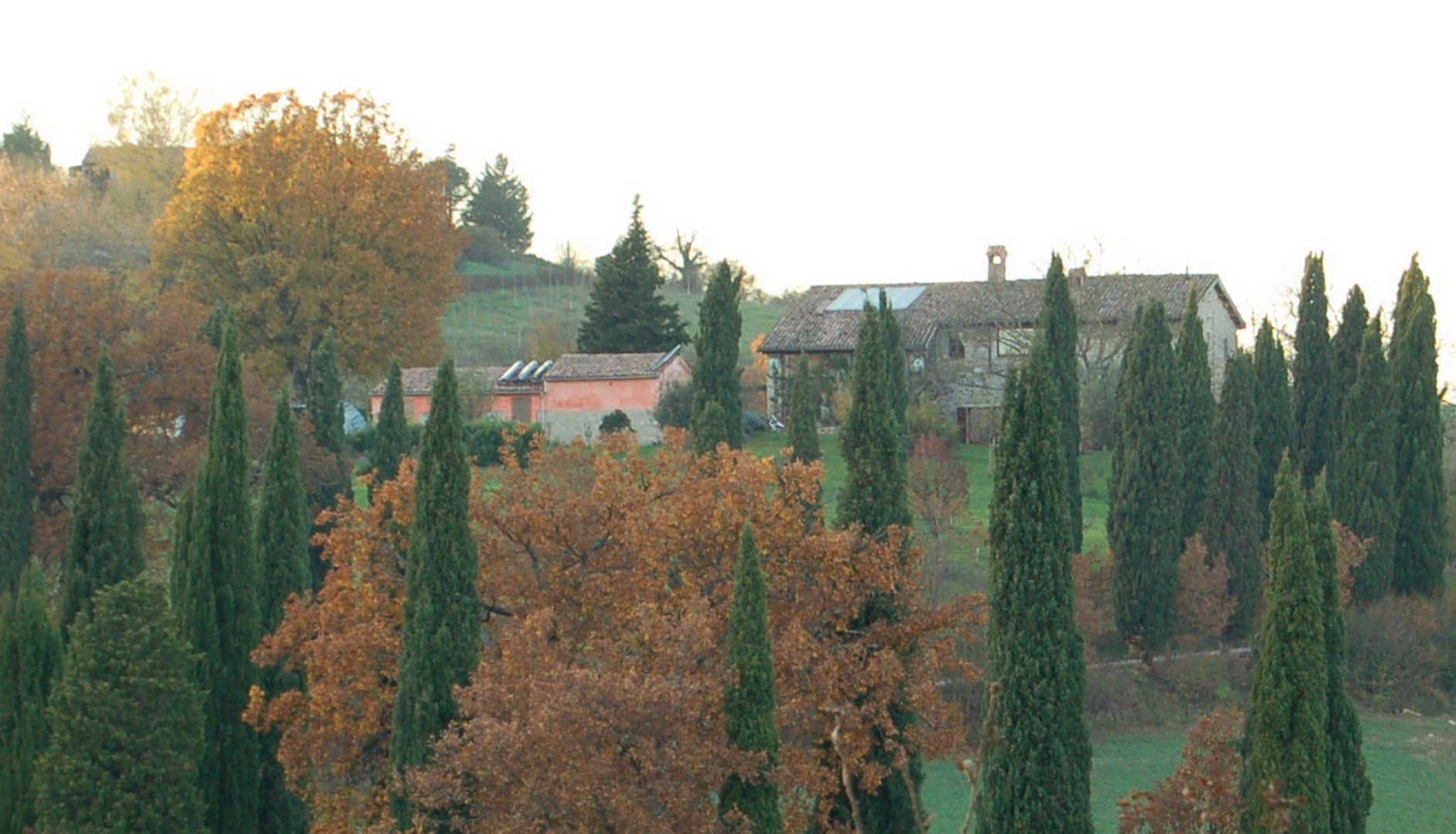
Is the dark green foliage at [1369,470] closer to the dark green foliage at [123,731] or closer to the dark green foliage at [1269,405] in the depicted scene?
the dark green foliage at [1269,405]

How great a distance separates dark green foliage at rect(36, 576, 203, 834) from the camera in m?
16.5

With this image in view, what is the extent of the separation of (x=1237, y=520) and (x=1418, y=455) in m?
4.84

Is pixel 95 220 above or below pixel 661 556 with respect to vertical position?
above

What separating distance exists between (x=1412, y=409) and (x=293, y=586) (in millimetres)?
24734

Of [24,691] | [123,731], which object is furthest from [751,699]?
[24,691]

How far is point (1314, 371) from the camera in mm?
35375

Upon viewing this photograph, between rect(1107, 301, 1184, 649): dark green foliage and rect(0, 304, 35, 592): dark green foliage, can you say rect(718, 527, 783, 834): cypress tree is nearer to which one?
rect(0, 304, 35, 592): dark green foliage

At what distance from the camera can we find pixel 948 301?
185ft

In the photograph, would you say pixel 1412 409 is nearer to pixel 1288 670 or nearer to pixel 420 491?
pixel 1288 670

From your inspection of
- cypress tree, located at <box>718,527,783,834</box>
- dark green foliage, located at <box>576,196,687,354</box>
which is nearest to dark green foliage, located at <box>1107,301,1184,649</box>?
cypress tree, located at <box>718,527,783,834</box>

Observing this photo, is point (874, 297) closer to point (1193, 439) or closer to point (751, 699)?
point (1193, 439)

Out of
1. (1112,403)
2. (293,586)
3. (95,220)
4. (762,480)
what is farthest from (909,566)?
(95,220)

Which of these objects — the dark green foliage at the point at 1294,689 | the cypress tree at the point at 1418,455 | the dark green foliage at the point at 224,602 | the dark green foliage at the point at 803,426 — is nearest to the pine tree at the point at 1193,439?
the cypress tree at the point at 1418,455

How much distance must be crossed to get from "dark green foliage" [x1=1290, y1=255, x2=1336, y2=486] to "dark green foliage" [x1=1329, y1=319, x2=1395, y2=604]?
1134mm
